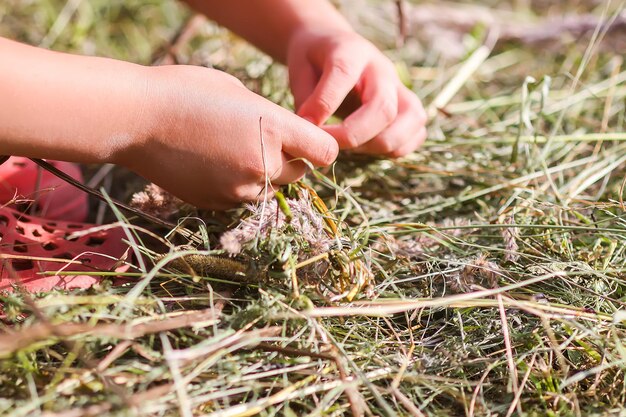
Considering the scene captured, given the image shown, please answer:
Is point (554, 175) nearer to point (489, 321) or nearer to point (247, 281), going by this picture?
point (489, 321)

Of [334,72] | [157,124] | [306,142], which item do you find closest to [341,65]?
[334,72]

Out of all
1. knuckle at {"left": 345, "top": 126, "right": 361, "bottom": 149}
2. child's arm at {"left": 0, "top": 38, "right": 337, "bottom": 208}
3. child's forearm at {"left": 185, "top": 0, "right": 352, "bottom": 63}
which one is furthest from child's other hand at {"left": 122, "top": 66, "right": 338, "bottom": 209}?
child's forearm at {"left": 185, "top": 0, "right": 352, "bottom": 63}

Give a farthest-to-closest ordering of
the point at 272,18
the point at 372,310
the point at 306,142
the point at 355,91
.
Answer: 1. the point at 272,18
2. the point at 355,91
3. the point at 306,142
4. the point at 372,310

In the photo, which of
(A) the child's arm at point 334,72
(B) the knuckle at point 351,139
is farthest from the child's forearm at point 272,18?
(B) the knuckle at point 351,139

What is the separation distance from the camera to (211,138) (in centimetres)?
78

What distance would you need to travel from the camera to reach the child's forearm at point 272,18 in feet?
3.63

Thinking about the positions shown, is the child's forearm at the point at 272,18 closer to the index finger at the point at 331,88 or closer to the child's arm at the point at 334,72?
the child's arm at the point at 334,72

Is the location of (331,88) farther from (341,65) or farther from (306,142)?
(306,142)

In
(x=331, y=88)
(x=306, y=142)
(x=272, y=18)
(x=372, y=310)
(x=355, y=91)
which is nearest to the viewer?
(x=372, y=310)

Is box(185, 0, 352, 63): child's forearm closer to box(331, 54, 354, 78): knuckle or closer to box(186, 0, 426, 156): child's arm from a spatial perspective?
box(186, 0, 426, 156): child's arm

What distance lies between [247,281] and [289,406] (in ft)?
0.52

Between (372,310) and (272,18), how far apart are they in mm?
668

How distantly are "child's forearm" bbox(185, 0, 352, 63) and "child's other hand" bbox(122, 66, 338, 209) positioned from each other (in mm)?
334

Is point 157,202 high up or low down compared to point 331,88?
down
